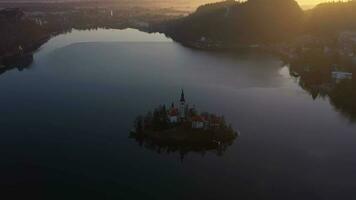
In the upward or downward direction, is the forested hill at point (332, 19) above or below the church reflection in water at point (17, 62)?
above

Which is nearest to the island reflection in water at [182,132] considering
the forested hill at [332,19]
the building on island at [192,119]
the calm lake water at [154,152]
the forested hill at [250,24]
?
the building on island at [192,119]

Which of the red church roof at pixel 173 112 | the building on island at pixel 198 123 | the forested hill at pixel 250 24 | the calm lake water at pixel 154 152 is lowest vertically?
the calm lake water at pixel 154 152

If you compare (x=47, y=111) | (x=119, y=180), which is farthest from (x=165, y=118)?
(x=47, y=111)

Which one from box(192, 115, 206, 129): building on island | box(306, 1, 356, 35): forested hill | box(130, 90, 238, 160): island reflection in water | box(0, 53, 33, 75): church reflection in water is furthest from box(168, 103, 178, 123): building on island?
box(306, 1, 356, 35): forested hill

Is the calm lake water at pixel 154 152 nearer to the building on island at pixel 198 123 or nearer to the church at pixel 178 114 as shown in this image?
the building on island at pixel 198 123

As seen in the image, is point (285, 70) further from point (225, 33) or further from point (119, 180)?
point (119, 180)

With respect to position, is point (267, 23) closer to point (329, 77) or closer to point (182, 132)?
point (329, 77)

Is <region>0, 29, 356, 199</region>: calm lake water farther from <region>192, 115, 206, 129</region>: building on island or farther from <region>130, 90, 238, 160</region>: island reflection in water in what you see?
<region>192, 115, 206, 129</region>: building on island

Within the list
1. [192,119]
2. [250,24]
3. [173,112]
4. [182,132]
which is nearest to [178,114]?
[173,112]
